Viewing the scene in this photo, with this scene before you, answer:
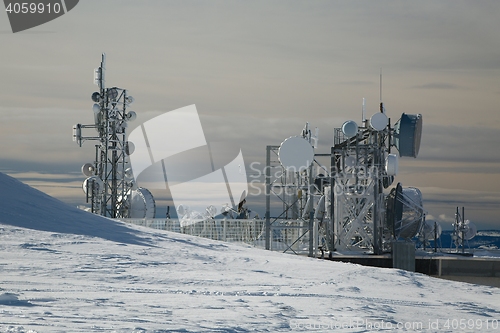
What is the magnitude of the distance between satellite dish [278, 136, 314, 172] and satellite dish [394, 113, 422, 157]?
6.02 metres

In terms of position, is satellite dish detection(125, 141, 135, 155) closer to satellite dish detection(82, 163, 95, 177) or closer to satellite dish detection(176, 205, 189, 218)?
satellite dish detection(82, 163, 95, 177)

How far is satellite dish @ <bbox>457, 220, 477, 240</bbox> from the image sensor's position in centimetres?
3629

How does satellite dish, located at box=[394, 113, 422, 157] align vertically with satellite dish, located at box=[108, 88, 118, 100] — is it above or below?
below

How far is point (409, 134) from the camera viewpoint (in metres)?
30.9

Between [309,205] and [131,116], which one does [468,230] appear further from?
[131,116]

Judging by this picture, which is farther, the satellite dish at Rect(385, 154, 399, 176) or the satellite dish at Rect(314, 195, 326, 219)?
the satellite dish at Rect(314, 195, 326, 219)

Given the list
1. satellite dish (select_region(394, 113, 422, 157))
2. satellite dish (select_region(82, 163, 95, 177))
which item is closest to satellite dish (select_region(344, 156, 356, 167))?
satellite dish (select_region(394, 113, 422, 157))

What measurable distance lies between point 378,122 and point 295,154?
5.84 meters

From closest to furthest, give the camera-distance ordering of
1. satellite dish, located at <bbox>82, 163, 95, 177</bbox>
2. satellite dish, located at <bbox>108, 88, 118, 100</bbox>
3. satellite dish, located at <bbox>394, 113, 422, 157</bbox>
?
1. satellite dish, located at <bbox>394, 113, 422, 157</bbox>
2. satellite dish, located at <bbox>108, 88, 118, 100</bbox>
3. satellite dish, located at <bbox>82, 163, 95, 177</bbox>

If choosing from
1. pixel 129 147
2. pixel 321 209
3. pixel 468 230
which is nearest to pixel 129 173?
pixel 129 147

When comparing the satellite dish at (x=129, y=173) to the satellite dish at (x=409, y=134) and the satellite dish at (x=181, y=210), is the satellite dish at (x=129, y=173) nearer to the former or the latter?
the satellite dish at (x=181, y=210)

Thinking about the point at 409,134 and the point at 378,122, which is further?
the point at 409,134

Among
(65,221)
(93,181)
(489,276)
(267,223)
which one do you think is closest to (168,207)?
(93,181)

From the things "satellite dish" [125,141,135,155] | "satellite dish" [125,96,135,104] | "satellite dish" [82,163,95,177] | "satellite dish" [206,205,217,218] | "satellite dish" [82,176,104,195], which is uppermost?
"satellite dish" [125,96,135,104]
